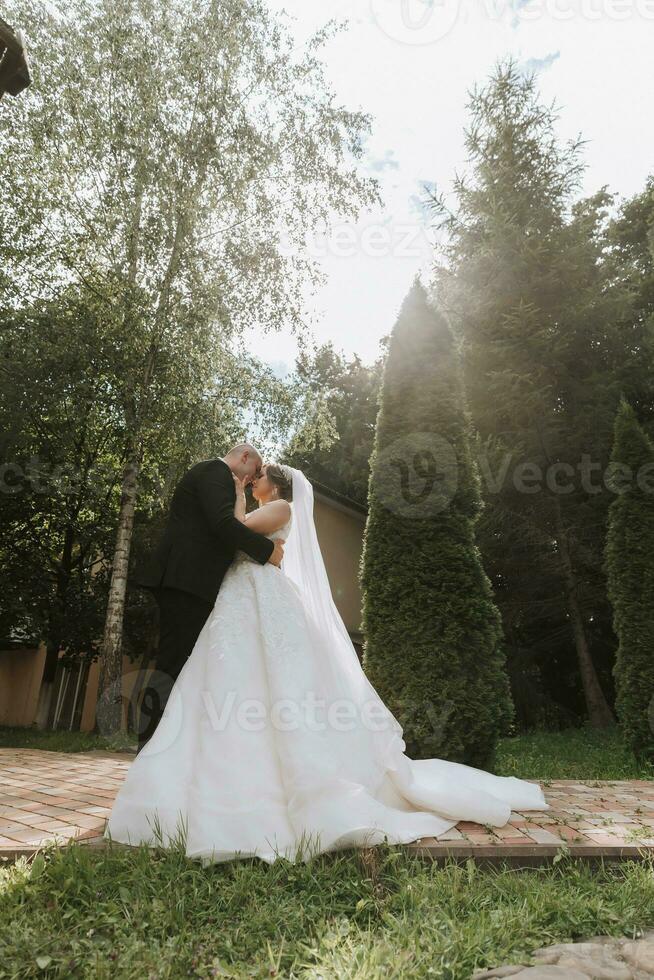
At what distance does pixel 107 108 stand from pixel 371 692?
11591 mm

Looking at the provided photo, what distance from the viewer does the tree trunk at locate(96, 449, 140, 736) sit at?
10.1 meters

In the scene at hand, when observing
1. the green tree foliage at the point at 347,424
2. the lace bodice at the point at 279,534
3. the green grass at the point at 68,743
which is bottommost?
the green grass at the point at 68,743

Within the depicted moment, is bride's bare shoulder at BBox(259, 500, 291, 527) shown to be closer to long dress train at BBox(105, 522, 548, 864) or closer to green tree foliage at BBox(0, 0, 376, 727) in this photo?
long dress train at BBox(105, 522, 548, 864)

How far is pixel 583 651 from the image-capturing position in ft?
41.7

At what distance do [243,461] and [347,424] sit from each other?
16.6 m

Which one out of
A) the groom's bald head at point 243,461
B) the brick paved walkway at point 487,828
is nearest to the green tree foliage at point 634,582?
the brick paved walkway at point 487,828

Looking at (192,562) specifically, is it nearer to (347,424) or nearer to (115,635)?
(115,635)

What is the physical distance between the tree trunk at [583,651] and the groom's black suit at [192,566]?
35.2 ft

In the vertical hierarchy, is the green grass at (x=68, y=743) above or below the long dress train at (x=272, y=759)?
below

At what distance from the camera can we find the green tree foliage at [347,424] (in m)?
19.1

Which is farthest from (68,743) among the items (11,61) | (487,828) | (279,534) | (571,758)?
(11,61)

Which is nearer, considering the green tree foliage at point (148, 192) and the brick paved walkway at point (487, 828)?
the brick paved walkway at point (487, 828)

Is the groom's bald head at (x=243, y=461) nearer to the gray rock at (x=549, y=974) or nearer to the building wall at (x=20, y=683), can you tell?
the gray rock at (x=549, y=974)

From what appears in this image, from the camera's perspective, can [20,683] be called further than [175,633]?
Yes
